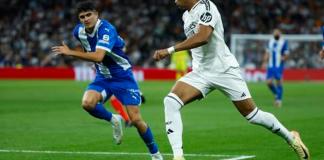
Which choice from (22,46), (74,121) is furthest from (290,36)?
(74,121)

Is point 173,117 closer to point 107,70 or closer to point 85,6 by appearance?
point 107,70

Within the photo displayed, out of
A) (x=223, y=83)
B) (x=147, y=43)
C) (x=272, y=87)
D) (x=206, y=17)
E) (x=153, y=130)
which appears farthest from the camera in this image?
(x=147, y=43)

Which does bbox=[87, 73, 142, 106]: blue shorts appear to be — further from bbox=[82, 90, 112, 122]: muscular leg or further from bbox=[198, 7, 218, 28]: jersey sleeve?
bbox=[198, 7, 218, 28]: jersey sleeve

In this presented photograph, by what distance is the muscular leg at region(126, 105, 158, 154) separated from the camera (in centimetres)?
1119

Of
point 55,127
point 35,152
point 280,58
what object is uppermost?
point 35,152

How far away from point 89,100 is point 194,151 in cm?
196

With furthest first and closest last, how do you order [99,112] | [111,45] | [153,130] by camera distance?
[153,130] → [99,112] → [111,45]

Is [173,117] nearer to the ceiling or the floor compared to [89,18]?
nearer to the floor

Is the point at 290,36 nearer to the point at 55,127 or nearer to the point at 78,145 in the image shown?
the point at 55,127

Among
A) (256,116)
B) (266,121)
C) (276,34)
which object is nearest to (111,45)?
(256,116)

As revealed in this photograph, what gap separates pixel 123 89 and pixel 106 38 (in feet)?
3.42

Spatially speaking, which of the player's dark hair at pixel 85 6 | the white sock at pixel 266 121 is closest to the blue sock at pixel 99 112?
the player's dark hair at pixel 85 6

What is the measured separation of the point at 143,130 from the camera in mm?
11328

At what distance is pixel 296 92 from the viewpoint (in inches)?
1326
